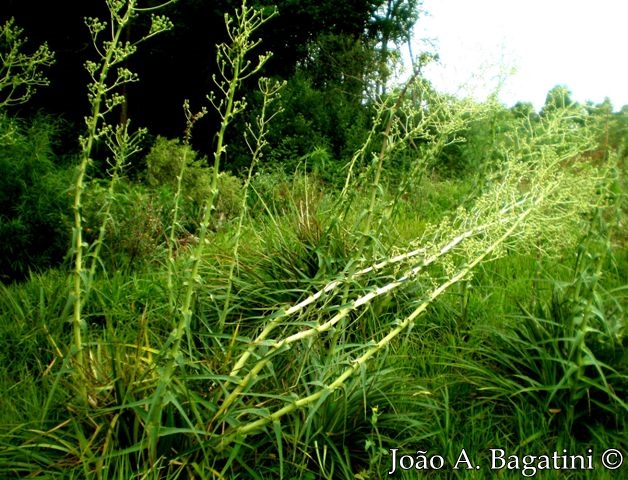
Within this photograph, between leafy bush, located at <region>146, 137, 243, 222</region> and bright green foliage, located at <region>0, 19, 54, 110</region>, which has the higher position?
bright green foliage, located at <region>0, 19, 54, 110</region>

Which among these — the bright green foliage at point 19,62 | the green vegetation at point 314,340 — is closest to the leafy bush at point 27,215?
the green vegetation at point 314,340

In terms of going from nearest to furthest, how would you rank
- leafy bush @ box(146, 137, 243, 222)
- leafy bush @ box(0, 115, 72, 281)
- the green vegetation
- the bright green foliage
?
the green vegetation
the bright green foliage
leafy bush @ box(0, 115, 72, 281)
leafy bush @ box(146, 137, 243, 222)

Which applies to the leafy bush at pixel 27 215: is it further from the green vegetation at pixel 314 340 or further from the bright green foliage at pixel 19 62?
the bright green foliage at pixel 19 62

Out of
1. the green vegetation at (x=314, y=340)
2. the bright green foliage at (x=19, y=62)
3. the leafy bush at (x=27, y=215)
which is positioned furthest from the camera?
the leafy bush at (x=27, y=215)

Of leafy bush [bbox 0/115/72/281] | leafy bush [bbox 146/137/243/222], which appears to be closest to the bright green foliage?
leafy bush [bbox 0/115/72/281]

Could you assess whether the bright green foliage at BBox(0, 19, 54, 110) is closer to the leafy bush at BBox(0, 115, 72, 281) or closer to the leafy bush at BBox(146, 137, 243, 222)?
the leafy bush at BBox(0, 115, 72, 281)

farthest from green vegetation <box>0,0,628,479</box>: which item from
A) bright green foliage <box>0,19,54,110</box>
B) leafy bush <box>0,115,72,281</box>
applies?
bright green foliage <box>0,19,54,110</box>

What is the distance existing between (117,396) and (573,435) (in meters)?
2.34

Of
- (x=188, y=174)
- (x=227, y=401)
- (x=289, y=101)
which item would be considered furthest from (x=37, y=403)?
(x=289, y=101)

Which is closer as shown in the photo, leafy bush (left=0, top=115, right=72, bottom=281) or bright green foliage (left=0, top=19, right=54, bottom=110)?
bright green foliage (left=0, top=19, right=54, bottom=110)

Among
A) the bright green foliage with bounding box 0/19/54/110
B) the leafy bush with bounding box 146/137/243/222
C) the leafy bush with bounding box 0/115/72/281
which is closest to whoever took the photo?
the bright green foliage with bounding box 0/19/54/110

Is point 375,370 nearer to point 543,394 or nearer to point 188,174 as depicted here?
point 543,394

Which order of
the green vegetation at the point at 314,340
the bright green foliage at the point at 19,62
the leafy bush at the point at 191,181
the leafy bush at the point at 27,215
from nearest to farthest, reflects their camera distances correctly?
the green vegetation at the point at 314,340 → the bright green foliage at the point at 19,62 → the leafy bush at the point at 27,215 → the leafy bush at the point at 191,181

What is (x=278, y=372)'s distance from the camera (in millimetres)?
3238
